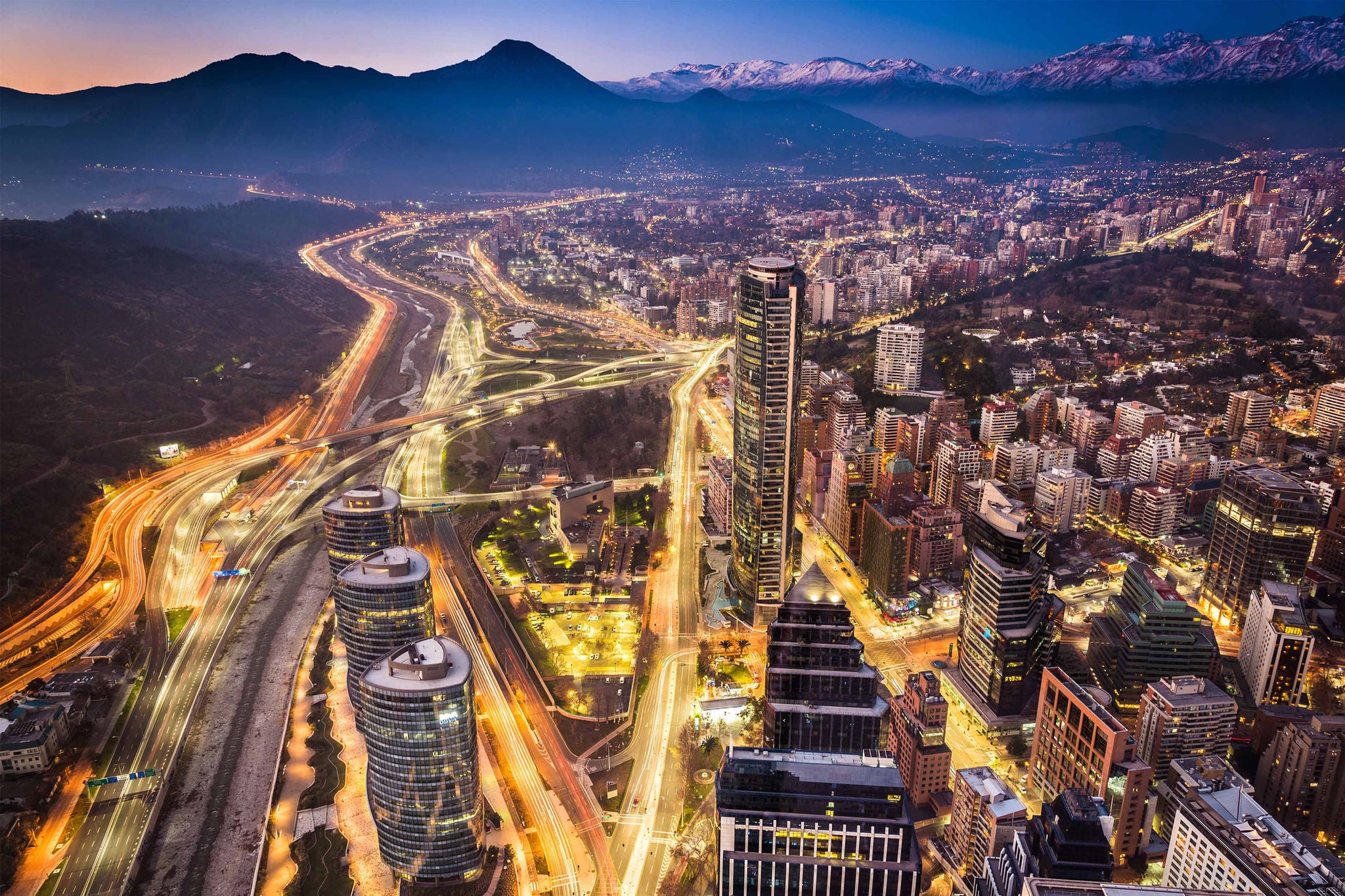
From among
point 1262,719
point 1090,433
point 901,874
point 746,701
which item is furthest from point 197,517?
point 1090,433

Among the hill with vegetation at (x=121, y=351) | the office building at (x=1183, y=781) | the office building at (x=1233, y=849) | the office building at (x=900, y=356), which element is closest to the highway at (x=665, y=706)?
the office building at (x=1233, y=849)

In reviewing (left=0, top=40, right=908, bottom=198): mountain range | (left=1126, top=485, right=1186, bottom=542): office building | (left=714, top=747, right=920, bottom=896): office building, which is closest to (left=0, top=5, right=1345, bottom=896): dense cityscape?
(left=714, top=747, right=920, bottom=896): office building

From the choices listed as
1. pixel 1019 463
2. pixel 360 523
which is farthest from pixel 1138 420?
pixel 360 523

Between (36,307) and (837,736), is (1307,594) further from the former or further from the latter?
(36,307)

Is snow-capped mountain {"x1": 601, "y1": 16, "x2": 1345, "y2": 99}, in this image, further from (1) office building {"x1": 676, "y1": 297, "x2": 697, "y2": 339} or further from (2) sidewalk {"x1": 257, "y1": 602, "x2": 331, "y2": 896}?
(2) sidewalk {"x1": 257, "y1": 602, "x2": 331, "y2": 896}

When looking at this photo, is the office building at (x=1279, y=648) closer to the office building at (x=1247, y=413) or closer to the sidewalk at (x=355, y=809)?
the office building at (x=1247, y=413)
